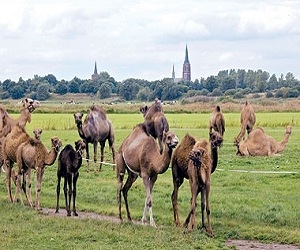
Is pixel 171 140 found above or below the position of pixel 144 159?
above

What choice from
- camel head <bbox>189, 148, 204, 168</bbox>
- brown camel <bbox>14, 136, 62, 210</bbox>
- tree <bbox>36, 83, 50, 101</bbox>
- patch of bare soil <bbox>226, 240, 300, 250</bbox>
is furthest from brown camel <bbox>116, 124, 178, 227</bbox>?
tree <bbox>36, 83, 50, 101</bbox>

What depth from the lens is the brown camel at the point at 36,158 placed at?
14.4 meters

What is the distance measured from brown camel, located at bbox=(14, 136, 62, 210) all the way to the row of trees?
90289mm

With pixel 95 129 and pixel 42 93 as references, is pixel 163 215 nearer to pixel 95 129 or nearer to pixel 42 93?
pixel 95 129

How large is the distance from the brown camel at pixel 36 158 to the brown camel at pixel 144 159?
164 cm


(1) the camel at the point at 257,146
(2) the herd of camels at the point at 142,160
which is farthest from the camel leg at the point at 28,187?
(1) the camel at the point at 257,146

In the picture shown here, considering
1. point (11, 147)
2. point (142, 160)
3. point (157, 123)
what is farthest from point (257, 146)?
point (142, 160)

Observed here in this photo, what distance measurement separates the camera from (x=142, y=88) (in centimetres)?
11950

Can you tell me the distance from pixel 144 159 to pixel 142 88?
352 feet

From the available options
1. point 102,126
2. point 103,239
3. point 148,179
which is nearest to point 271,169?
point 102,126

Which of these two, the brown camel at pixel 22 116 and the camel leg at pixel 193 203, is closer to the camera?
the camel leg at pixel 193 203

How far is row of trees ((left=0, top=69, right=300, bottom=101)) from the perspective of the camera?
111312mm

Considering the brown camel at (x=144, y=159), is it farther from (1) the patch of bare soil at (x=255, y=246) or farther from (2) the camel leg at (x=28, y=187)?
(2) the camel leg at (x=28, y=187)

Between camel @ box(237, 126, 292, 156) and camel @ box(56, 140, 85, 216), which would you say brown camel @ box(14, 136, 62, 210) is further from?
camel @ box(237, 126, 292, 156)
